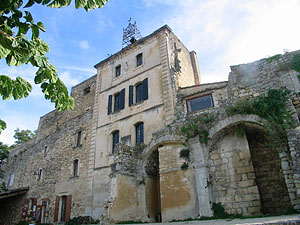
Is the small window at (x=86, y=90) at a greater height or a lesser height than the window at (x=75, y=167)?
greater

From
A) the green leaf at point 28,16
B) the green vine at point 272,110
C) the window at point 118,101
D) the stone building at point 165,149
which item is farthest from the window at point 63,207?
the green leaf at point 28,16

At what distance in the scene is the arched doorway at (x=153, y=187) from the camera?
12174 mm

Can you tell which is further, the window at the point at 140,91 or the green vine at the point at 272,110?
the window at the point at 140,91

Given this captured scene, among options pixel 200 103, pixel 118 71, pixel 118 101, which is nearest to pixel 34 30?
pixel 200 103

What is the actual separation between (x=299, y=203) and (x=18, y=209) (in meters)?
23.8

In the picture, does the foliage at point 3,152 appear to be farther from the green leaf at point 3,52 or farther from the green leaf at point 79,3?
the green leaf at point 79,3

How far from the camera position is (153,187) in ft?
41.8

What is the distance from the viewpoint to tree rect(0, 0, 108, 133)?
9.97 feet

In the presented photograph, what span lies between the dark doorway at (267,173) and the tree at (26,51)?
797cm

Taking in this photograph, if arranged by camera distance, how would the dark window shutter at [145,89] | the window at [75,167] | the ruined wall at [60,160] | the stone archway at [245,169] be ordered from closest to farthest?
the stone archway at [245,169]
the dark window shutter at [145,89]
the ruined wall at [60,160]
the window at [75,167]

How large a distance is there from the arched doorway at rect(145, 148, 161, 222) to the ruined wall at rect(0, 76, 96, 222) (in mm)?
6032

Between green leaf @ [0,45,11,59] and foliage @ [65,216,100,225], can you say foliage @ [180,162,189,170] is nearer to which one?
foliage @ [65,216,100,225]

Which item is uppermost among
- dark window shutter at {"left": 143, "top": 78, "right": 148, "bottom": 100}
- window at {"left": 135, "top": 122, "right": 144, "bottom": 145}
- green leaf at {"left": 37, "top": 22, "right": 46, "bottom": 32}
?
dark window shutter at {"left": 143, "top": 78, "right": 148, "bottom": 100}

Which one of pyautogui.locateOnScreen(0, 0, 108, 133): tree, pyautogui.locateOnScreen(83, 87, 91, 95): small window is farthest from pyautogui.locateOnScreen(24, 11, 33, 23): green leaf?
pyautogui.locateOnScreen(83, 87, 91, 95): small window
